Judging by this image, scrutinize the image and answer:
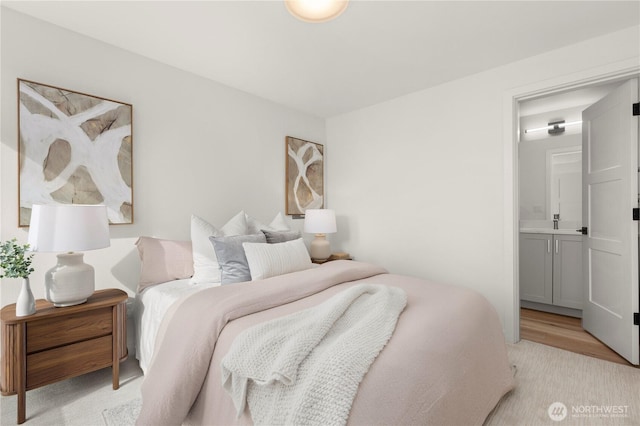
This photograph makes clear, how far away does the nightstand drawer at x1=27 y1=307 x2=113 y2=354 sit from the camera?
1.75m

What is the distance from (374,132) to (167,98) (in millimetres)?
2332

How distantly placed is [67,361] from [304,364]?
167 cm

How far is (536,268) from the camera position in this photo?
12.5 feet

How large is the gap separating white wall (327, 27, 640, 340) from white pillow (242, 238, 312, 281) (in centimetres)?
156

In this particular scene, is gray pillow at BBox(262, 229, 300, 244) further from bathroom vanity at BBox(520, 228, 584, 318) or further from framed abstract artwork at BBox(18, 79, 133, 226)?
bathroom vanity at BBox(520, 228, 584, 318)

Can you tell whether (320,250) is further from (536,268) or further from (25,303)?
(536,268)

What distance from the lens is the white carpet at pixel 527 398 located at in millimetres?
1758

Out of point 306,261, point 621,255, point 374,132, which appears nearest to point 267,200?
point 306,261

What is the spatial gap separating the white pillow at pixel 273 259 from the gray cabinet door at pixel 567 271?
10.1ft

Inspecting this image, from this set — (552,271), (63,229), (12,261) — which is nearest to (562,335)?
(552,271)

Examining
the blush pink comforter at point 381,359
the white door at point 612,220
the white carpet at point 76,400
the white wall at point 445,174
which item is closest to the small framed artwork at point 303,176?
the white wall at point 445,174

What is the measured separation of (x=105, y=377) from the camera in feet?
7.22

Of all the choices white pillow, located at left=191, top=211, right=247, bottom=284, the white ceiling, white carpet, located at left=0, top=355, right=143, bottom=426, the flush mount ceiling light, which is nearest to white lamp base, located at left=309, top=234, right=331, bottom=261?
white pillow, located at left=191, top=211, right=247, bottom=284

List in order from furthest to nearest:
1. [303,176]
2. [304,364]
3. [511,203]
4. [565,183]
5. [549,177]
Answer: [549,177]
[565,183]
[303,176]
[511,203]
[304,364]
